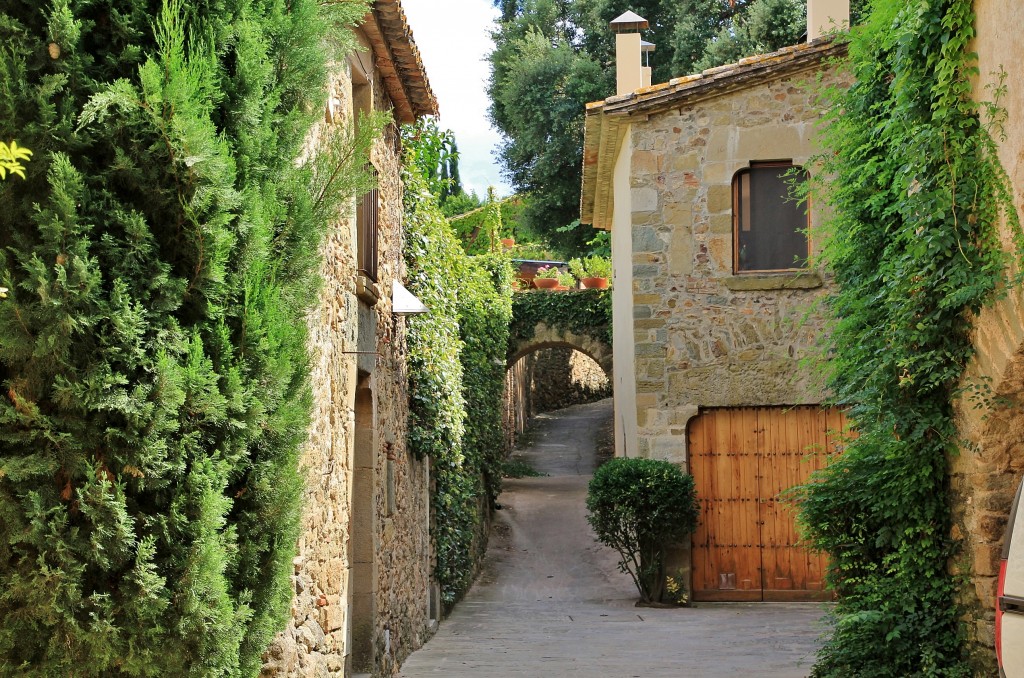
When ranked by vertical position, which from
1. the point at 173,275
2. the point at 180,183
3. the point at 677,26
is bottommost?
the point at 173,275

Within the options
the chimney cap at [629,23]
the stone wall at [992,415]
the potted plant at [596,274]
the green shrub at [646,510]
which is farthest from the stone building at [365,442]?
the potted plant at [596,274]

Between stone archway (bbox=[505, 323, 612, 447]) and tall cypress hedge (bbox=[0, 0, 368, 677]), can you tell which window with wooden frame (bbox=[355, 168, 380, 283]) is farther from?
stone archway (bbox=[505, 323, 612, 447])

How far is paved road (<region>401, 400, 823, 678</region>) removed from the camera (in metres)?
8.56

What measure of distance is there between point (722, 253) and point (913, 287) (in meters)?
6.79

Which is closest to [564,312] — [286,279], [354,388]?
[354,388]

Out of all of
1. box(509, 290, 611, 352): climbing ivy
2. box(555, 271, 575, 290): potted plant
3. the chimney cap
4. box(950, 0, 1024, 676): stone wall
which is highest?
the chimney cap

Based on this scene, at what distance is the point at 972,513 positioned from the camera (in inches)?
226

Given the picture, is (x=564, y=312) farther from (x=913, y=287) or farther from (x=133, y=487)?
(x=133, y=487)

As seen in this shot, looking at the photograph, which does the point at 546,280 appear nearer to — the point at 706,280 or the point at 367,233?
the point at 706,280

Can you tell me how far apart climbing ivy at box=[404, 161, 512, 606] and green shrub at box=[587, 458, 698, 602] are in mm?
1690

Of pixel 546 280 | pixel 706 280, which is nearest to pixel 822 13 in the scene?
pixel 706 280

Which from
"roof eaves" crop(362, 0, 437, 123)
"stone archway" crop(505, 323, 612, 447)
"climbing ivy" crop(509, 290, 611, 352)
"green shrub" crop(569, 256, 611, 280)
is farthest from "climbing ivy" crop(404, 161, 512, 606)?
"green shrub" crop(569, 256, 611, 280)

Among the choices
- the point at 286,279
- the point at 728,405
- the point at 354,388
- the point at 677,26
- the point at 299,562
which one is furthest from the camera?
the point at 677,26

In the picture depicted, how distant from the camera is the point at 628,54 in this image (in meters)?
15.8
